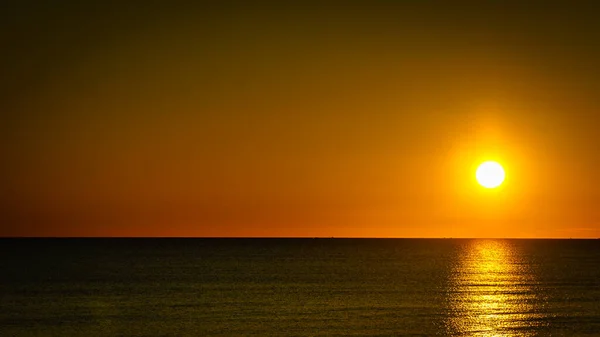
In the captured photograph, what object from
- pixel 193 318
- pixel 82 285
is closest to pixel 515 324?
pixel 193 318

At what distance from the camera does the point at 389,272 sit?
370 ft

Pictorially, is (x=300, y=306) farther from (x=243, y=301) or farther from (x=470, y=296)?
(x=470, y=296)

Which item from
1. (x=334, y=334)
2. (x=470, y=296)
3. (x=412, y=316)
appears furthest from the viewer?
(x=470, y=296)

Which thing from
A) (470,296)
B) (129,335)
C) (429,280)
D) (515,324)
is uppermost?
(429,280)

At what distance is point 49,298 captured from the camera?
234 feet

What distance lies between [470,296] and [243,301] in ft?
73.7

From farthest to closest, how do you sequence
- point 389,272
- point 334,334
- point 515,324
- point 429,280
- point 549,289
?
point 389,272, point 429,280, point 549,289, point 515,324, point 334,334

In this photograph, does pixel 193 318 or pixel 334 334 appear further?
pixel 193 318

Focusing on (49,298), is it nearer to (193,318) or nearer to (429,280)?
(193,318)

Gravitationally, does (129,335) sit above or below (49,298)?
below

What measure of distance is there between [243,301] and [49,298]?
17.8m

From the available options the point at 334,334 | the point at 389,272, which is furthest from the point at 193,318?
the point at 389,272

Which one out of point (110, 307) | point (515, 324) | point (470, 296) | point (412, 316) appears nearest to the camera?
point (515, 324)

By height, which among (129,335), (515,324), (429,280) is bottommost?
(129,335)
